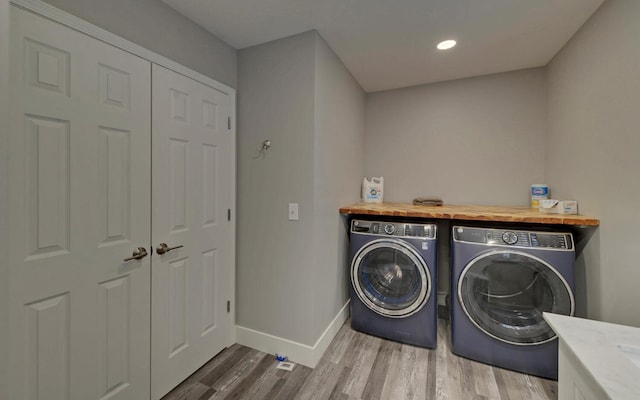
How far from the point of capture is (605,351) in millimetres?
963

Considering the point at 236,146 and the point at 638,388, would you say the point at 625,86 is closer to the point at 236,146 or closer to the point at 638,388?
the point at 638,388

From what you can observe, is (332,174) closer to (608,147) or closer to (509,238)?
(509,238)

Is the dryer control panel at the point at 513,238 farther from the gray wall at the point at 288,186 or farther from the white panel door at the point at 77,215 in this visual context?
the white panel door at the point at 77,215

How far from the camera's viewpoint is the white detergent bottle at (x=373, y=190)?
2.78m

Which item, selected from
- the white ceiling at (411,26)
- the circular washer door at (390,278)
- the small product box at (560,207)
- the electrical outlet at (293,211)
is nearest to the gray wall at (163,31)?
the white ceiling at (411,26)

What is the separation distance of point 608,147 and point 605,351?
1203 millimetres

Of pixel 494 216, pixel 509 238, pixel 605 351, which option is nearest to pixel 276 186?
pixel 494 216

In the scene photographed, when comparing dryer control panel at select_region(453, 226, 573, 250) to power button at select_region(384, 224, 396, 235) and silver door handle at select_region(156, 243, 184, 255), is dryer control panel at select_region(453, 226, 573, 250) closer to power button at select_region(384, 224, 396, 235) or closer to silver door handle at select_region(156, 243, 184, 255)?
power button at select_region(384, 224, 396, 235)

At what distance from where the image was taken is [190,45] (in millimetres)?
1712

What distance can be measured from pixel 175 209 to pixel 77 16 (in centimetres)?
104

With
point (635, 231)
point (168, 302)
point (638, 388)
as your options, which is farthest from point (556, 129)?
point (168, 302)

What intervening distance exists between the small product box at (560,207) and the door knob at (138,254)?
2.76m

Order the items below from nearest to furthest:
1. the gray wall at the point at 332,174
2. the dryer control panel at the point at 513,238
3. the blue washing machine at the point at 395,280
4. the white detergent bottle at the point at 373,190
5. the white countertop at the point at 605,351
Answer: the white countertop at the point at 605,351
the dryer control panel at the point at 513,238
the gray wall at the point at 332,174
the blue washing machine at the point at 395,280
the white detergent bottle at the point at 373,190

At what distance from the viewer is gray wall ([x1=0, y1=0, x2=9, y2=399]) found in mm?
850
